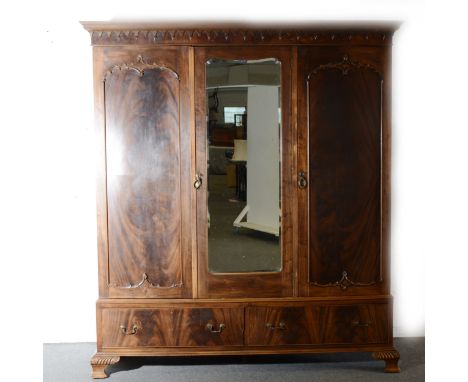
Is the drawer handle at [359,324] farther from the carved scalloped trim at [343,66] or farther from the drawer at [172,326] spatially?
the carved scalloped trim at [343,66]

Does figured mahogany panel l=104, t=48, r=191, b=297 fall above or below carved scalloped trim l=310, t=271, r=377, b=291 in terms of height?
above

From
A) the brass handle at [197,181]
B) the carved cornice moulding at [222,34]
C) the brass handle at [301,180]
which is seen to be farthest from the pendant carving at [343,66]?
the brass handle at [197,181]

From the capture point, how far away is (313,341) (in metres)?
2.96

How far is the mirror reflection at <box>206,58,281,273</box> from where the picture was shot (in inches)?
113

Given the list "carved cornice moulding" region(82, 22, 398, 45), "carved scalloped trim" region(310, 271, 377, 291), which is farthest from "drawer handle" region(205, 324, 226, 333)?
"carved cornice moulding" region(82, 22, 398, 45)

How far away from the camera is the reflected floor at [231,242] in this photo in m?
2.90

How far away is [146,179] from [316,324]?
1168 millimetres

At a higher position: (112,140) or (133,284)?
(112,140)

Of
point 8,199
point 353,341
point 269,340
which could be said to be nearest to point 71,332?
point 269,340

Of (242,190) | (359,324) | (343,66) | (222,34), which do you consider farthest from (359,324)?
(222,34)

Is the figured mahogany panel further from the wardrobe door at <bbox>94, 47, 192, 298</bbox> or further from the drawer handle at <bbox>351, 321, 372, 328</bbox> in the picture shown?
the drawer handle at <bbox>351, 321, 372, 328</bbox>

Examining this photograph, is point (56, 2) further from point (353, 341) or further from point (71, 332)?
point (353, 341)

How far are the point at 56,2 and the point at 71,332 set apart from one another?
6.61ft

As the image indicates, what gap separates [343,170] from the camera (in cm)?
295
